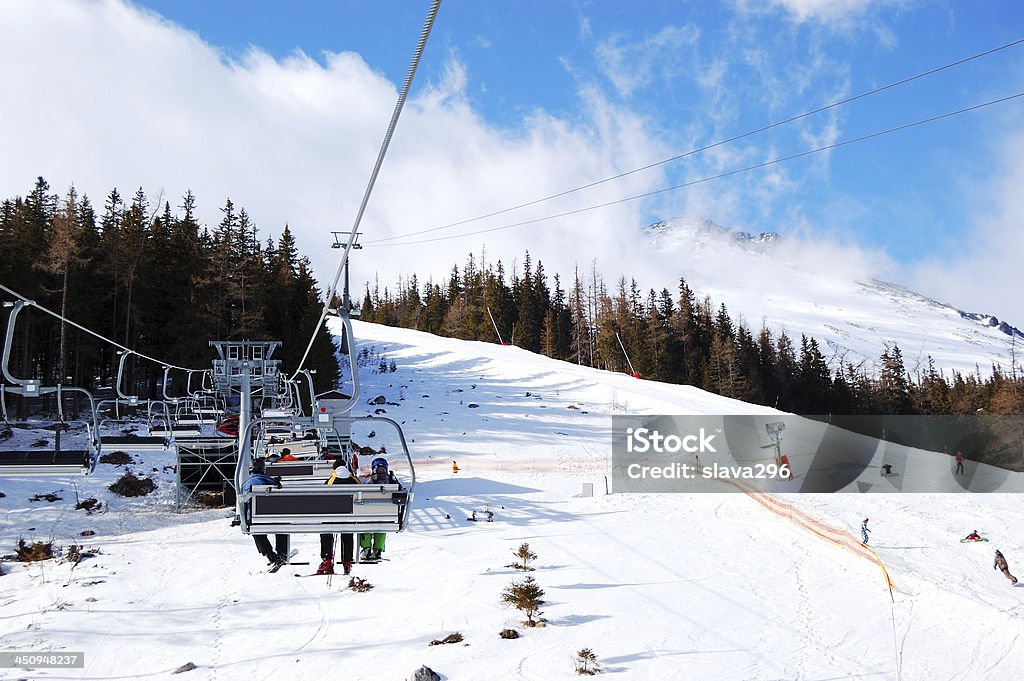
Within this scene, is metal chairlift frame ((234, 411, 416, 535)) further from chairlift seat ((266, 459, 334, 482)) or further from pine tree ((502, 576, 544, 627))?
pine tree ((502, 576, 544, 627))

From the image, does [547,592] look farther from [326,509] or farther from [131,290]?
[131,290]

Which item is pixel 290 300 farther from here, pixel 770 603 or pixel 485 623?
pixel 770 603

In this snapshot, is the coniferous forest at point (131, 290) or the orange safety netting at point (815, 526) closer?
the orange safety netting at point (815, 526)

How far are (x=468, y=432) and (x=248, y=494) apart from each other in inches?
1479

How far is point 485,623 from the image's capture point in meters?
18.5

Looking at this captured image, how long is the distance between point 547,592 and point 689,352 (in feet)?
238

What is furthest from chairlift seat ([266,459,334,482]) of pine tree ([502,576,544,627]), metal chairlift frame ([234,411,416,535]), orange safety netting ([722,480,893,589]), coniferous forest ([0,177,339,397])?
coniferous forest ([0,177,339,397])

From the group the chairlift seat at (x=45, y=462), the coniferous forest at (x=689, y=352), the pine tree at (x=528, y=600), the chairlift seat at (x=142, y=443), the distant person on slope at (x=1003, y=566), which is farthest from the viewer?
the coniferous forest at (x=689, y=352)

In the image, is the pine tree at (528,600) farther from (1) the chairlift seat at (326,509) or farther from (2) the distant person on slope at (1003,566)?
(2) the distant person on slope at (1003,566)

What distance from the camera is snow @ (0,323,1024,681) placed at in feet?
54.4

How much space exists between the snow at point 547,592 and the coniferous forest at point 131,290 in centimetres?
1130

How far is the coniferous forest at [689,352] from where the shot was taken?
84375mm

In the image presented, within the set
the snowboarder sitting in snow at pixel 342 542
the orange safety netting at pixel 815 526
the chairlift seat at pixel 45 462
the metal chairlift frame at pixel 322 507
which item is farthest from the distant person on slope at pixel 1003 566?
the chairlift seat at pixel 45 462

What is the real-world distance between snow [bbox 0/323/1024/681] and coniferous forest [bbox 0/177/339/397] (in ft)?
37.1
